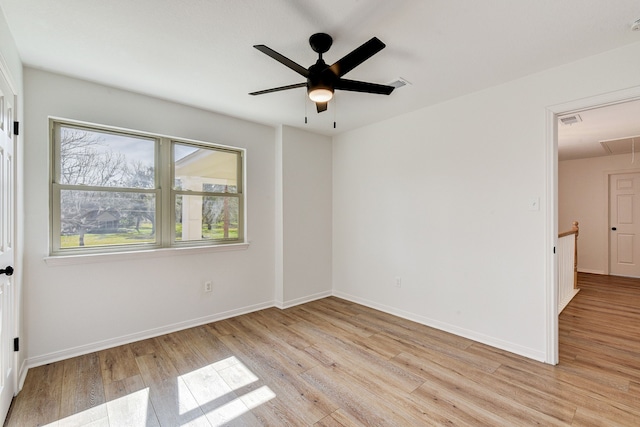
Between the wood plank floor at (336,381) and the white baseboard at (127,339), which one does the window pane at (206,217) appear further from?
the wood plank floor at (336,381)

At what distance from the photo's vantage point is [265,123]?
12.9ft

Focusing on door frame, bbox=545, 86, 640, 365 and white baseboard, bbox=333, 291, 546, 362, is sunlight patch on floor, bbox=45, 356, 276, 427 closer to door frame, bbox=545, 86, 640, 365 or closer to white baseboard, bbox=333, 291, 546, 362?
white baseboard, bbox=333, 291, 546, 362

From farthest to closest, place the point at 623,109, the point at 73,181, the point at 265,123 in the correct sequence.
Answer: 1. the point at 265,123
2. the point at 623,109
3. the point at 73,181

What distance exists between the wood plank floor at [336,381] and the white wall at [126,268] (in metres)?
0.24

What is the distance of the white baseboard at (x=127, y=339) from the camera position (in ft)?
8.15

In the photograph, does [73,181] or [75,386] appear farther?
[73,181]

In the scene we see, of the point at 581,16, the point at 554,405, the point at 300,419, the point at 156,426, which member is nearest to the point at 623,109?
the point at 581,16

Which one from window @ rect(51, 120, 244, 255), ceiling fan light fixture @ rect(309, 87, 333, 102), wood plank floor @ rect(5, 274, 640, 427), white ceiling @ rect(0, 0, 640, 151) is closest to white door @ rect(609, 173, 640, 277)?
wood plank floor @ rect(5, 274, 640, 427)

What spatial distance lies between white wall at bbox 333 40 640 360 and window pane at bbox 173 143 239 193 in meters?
1.72

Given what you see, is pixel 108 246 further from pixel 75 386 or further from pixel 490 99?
pixel 490 99

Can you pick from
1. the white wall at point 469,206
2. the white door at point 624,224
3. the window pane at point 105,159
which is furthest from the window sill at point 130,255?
the white door at point 624,224

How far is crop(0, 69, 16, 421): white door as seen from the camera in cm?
179

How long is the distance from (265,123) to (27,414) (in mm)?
3450

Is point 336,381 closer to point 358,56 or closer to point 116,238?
point 358,56
